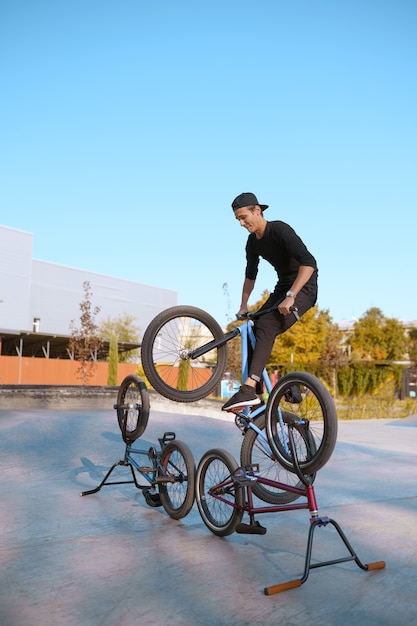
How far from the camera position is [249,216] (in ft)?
15.4

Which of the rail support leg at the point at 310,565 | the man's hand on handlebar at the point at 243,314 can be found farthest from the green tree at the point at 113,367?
the rail support leg at the point at 310,565

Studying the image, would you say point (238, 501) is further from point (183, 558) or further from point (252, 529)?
point (183, 558)

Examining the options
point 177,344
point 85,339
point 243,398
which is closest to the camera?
point 243,398

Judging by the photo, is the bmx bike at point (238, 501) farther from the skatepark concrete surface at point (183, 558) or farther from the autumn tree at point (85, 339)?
the autumn tree at point (85, 339)

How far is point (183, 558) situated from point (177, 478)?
1291 millimetres

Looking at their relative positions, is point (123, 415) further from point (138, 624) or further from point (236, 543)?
point (138, 624)

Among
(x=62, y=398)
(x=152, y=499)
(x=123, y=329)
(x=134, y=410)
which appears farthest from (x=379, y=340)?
(x=152, y=499)

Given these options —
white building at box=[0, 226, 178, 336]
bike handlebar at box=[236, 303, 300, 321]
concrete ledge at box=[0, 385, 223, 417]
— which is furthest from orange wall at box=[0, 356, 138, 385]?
bike handlebar at box=[236, 303, 300, 321]

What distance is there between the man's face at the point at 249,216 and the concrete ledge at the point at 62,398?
30.4 ft

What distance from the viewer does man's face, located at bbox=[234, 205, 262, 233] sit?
4688 mm

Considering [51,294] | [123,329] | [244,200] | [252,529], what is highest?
[51,294]

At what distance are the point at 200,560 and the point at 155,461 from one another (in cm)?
173

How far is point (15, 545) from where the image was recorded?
397 cm

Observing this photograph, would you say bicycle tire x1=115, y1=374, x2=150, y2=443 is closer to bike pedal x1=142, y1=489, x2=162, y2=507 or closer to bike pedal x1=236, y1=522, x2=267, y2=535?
bike pedal x1=142, y1=489, x2=162, y2=507
